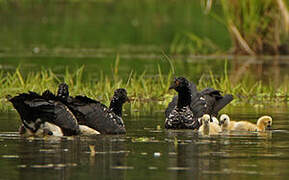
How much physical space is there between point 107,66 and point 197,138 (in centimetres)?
1480

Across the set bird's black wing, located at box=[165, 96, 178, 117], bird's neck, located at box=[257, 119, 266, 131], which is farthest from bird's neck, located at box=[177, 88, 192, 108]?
bird's neck, located at box=[257, 119, 266, 131]

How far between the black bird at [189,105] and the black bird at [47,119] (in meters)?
1.91

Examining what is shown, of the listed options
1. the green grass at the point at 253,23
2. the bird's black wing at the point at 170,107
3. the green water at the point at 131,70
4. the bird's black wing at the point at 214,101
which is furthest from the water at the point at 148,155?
the green grass at the point at 253,23

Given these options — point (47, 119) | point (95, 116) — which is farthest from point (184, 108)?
point (47, 119)

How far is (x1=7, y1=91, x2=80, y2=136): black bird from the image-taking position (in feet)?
44.1

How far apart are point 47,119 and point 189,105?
2916 millimetres

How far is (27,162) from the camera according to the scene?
36.7ft

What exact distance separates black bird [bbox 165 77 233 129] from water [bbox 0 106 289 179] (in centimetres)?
26

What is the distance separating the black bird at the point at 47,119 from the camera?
530 inches

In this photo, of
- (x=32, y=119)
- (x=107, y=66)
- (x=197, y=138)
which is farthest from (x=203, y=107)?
(x=107, y=66)

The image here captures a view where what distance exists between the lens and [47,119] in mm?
13602

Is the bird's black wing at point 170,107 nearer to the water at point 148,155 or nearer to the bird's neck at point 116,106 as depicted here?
the water at point 148,155

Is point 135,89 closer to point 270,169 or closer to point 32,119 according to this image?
point 32,119

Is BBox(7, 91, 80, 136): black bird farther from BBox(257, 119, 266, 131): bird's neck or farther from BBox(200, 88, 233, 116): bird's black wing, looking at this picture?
BBox(200, 88, 233, 116): bird's black wing
